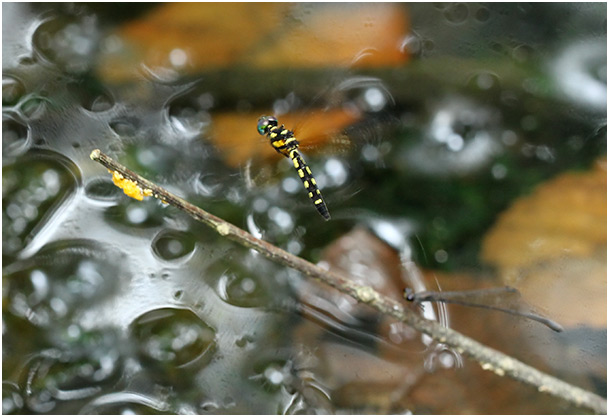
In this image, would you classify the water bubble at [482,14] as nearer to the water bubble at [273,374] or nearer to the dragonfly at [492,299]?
the dragonfly at [492,299]

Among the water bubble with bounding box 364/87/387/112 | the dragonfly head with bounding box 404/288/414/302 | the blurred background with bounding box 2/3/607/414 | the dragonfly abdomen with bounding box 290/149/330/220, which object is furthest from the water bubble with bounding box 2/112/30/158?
the dragonfly head with bounding box 404/288/414/302

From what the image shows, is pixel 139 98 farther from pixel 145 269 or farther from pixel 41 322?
pixel 41 322

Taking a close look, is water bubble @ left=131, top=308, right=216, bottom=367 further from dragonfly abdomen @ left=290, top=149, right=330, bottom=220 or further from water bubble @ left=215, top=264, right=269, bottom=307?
dragonfly abdomen @ left=290, top=149, right=330, bottom=220

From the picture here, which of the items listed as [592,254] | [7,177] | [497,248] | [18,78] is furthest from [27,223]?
[592,254]

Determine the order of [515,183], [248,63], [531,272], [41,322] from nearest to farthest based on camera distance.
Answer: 1. [41,322]
2. [531,272]
3. [515,183]
4. [248,63]

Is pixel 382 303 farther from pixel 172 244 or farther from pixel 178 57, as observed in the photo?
pixel 178 57

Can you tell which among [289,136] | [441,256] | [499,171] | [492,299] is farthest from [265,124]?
[492,299]

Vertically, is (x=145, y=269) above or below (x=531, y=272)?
below
